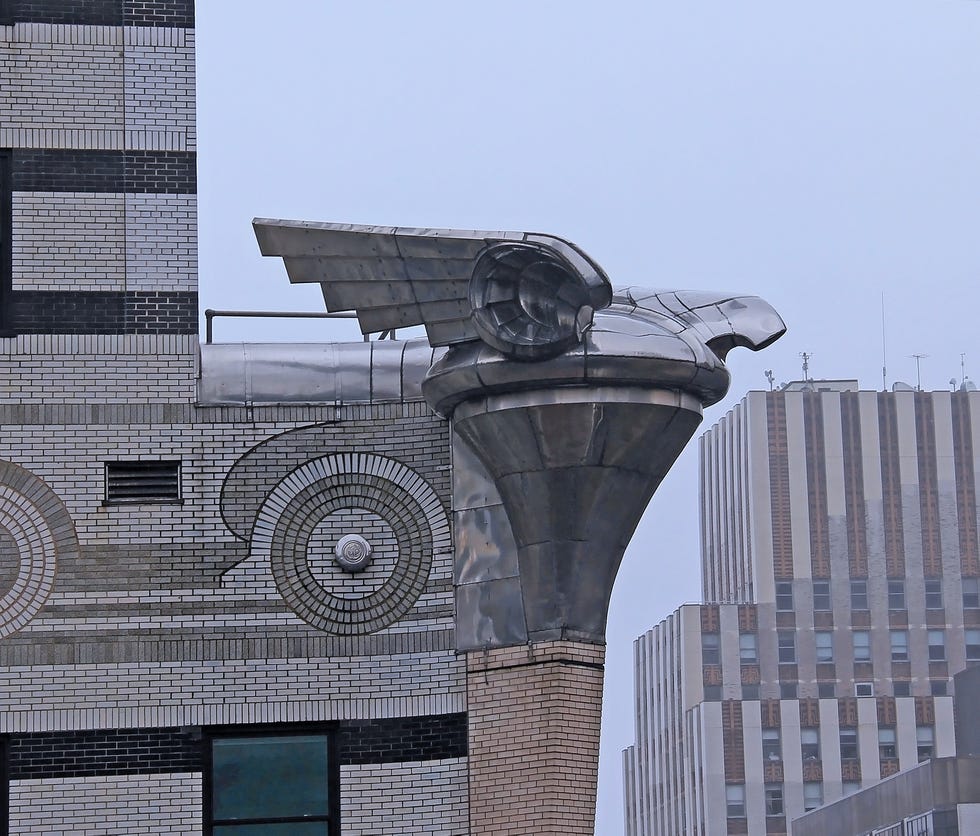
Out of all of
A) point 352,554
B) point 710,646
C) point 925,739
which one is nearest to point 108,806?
point 352,554

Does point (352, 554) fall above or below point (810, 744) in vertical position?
below

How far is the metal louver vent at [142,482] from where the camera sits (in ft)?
66.0

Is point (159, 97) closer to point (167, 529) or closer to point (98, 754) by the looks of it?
point (167, 529)

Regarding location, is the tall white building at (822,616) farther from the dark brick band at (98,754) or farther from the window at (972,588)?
the dark brick band at (98,754)

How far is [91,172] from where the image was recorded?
811 inches

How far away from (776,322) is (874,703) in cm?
12705

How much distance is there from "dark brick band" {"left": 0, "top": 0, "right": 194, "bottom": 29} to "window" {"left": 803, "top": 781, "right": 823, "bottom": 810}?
414 ft

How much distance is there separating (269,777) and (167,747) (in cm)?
102

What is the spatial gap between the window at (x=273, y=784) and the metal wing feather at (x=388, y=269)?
13.6ft

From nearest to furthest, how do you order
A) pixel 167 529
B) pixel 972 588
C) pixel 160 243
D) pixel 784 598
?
pixel 167 529
pixel 160 243
pixel 784 598
pixel 972 588

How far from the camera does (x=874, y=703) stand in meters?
144

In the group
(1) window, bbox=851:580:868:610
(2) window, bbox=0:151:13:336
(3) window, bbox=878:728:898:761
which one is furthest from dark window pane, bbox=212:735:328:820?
(1) window, bbox=851:580:868:610

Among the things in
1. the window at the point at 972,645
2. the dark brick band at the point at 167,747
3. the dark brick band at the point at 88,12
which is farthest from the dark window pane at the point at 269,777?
the window at the point at 972,645

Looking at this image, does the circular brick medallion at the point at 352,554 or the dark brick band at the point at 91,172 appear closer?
the circular brick medallion at the point at 352,554
